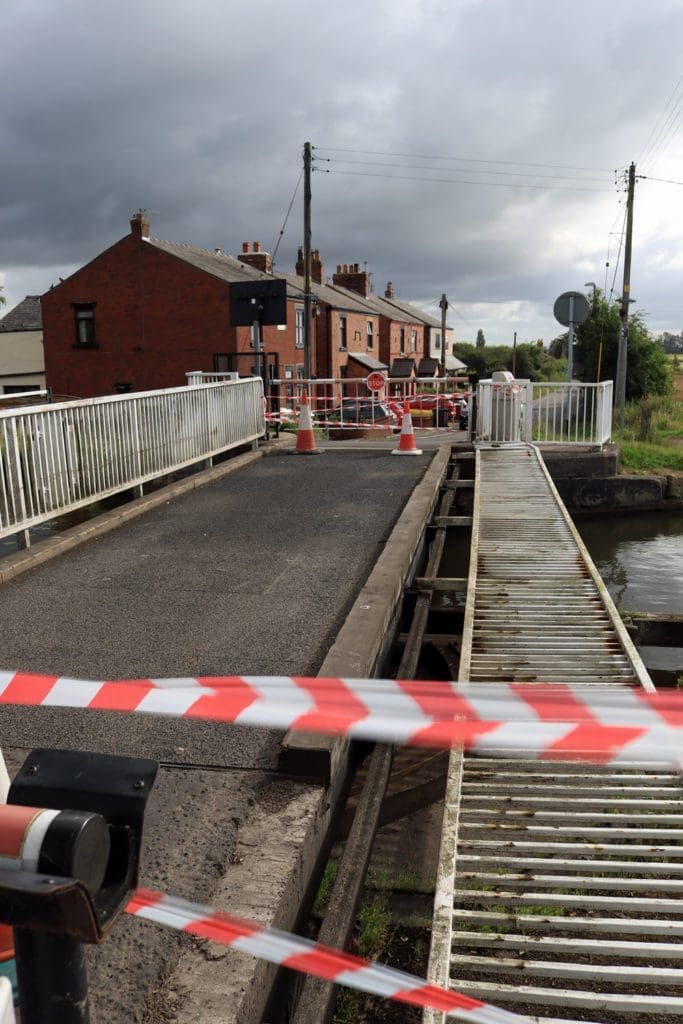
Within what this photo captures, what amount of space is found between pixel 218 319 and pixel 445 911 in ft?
109

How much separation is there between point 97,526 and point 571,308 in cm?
932

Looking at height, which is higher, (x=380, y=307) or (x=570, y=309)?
(x=380, y=307)

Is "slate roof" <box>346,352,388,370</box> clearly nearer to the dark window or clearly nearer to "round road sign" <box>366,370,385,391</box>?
the dark window

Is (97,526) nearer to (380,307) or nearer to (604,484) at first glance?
(604,484)

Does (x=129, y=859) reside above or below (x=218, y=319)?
below

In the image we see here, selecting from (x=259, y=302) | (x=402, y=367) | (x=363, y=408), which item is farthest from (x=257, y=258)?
(x=259, y=302)

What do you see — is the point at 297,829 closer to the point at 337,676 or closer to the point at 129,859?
the point at 337,676

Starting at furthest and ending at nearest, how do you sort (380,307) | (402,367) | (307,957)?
1. (380,307)
2. (402,367)
3. (307,957)

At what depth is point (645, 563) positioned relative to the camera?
1548cm

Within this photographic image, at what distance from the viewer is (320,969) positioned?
2.11 meters

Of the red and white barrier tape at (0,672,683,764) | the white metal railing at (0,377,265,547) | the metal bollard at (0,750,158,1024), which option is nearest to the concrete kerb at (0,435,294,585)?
the white metal railing at (0,377,265,547)

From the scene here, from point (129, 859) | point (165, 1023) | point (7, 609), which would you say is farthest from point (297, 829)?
point (7, 609)

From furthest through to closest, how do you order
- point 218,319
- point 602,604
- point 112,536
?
1. point 218,319
2. point 112,536
3. point 602,604

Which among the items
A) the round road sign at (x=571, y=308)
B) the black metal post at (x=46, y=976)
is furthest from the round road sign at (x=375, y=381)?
the black metal post at (x=46, y=976)
